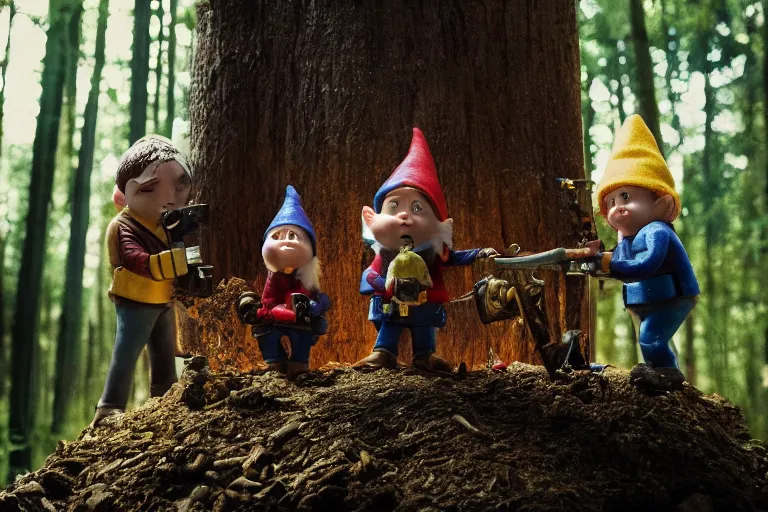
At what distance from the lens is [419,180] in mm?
3314

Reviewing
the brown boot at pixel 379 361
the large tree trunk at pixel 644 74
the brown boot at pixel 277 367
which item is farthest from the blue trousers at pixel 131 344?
the large tree trunk at pixel 644 74

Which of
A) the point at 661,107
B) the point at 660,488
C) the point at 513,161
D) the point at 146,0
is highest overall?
the point at 146,0

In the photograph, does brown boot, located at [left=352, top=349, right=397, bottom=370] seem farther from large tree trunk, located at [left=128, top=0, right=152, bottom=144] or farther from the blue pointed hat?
large tree trunk, located at [left=128, top=0, right=152, bottom=144]

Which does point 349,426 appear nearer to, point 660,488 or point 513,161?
point 660,488

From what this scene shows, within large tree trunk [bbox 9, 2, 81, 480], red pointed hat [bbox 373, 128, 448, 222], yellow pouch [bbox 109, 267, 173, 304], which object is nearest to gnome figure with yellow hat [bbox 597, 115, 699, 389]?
red pointed hat [bbox 373, 128, 448, 222]

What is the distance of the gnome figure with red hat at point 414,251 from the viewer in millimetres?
3291

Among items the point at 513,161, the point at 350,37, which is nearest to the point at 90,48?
the point at 350,37

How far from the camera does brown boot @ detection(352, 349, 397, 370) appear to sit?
3.29 meters

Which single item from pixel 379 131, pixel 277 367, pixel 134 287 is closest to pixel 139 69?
pixel 379 131

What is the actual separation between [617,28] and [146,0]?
12.6ft

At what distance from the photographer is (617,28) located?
7125mm

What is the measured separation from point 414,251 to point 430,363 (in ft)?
1.48

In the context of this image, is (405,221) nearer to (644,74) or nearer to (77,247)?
(644,74)

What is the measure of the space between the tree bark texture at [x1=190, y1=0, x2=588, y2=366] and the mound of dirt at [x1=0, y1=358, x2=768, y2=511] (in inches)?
25.0
